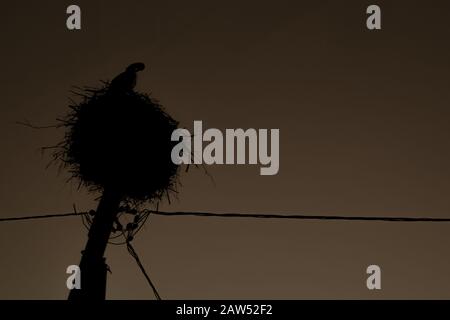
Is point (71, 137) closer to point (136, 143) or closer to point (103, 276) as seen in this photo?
point (136, 143)

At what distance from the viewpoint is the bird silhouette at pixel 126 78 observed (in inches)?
162

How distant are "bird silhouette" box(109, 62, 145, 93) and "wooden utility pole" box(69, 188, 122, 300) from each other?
Answer: 26.8 inches

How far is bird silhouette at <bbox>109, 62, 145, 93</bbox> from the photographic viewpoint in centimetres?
412

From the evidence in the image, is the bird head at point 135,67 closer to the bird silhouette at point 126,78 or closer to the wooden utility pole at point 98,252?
the bird silhouette at point 126,78

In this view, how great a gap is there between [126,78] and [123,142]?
419 mm

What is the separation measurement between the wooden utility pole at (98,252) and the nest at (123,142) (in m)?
0.20

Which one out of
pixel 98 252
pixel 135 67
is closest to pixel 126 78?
pixel 135 67

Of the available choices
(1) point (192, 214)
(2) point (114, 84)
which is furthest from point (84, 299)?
(2) point (114, 84)

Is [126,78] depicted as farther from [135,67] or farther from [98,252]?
[98,252]

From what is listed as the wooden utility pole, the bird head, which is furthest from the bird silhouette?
the wooden utility pole

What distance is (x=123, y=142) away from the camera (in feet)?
13.5

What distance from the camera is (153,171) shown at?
4160 millimetres
